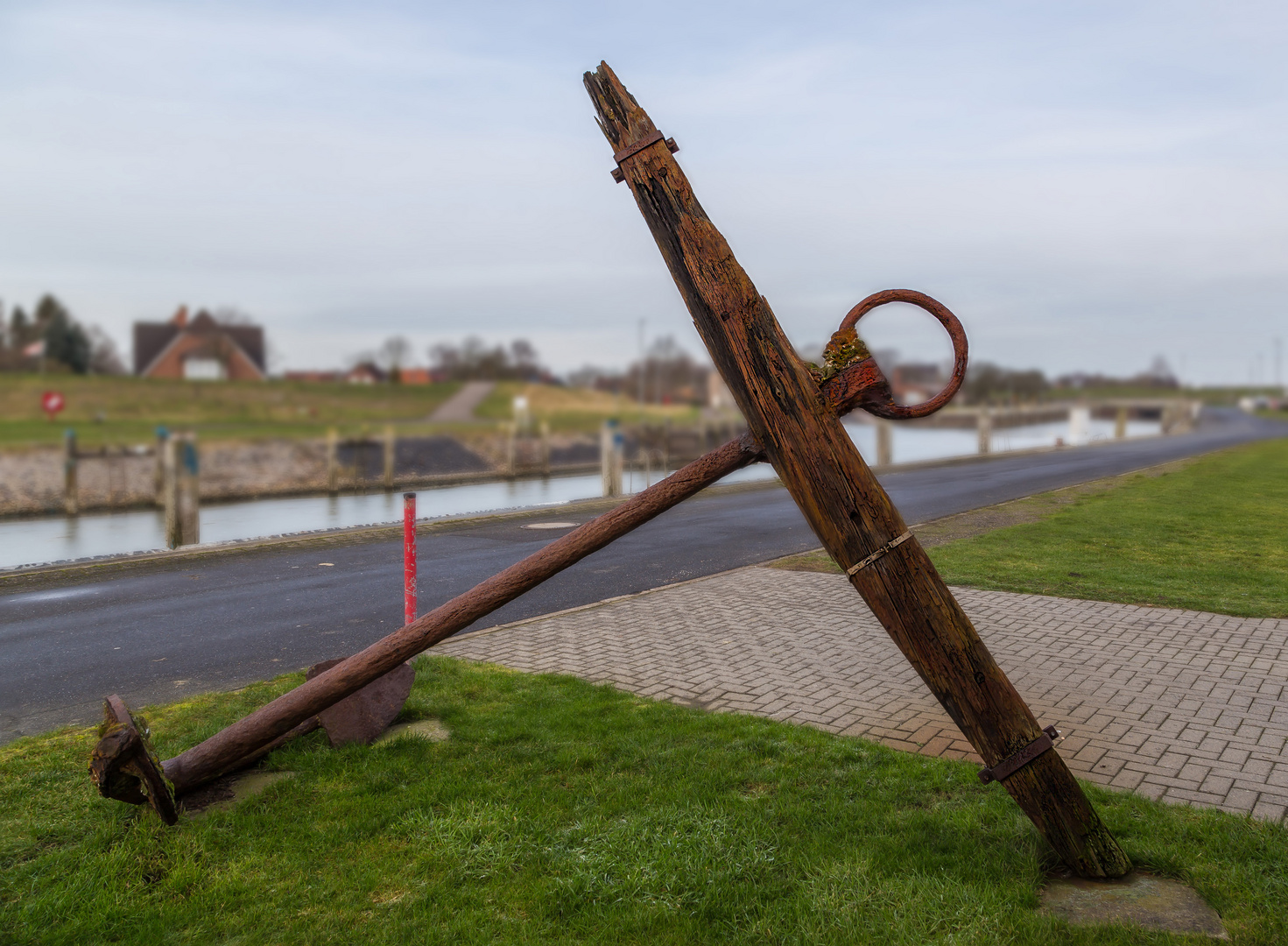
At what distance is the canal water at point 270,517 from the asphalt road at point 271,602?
407cm

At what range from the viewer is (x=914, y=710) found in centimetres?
500

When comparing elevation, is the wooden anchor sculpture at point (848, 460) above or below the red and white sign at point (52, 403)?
below

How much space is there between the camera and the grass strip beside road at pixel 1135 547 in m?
8.32

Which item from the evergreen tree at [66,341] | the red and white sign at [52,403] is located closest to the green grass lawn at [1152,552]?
the red and white sign at [52,403]

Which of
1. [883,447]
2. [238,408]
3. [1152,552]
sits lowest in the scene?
[1152,552]

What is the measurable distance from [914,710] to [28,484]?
114 ft

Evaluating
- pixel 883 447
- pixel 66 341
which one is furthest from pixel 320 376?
pixel 883 447

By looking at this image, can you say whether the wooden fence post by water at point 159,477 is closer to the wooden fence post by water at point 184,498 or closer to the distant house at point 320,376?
the wooden fence post by water at point 184,498

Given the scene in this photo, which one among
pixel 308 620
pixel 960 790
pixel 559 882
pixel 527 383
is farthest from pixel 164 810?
pixel 527 383

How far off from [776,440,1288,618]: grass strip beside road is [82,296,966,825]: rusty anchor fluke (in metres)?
6.00

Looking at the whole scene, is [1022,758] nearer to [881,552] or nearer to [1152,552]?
[881,552]

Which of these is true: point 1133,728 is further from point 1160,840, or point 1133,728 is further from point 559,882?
point 559,882

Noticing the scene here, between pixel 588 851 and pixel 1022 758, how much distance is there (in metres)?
1.50

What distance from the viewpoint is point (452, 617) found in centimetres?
349
